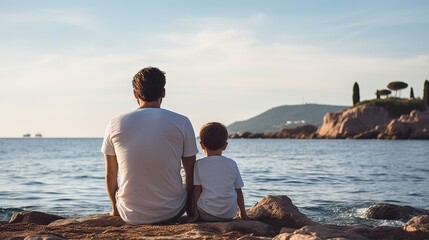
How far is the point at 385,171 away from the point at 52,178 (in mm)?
14259

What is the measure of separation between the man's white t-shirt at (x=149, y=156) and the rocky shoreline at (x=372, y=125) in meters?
78.2

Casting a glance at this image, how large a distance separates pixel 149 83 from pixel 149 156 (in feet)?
2.35

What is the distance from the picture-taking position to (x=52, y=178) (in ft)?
71.1

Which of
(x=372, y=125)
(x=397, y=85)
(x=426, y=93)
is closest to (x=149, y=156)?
(x=426, y=93)

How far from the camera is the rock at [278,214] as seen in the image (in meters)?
6.60

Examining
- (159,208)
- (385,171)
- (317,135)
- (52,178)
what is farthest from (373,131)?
(159,208)

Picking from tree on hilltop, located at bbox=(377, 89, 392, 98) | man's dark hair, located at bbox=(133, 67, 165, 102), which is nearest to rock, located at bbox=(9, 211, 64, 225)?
man's dark hair, located at bbox=(133, 67, 165, 102)

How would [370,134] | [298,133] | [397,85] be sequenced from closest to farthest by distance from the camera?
1. [370,134]
2. [397,85]
3. [298,133]

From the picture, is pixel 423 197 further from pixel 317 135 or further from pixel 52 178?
pixel 317 135

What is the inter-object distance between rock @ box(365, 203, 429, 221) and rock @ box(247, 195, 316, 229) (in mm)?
4112

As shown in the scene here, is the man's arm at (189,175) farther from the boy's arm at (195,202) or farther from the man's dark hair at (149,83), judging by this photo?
the man's dark hair at (149,83)

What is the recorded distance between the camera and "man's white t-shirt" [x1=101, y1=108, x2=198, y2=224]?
5641 mm

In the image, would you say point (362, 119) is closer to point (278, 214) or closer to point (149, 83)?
point (278, 214)

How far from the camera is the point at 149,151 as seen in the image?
5.64 meters
